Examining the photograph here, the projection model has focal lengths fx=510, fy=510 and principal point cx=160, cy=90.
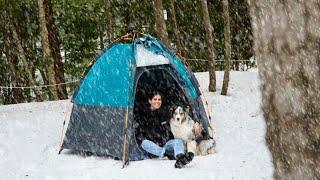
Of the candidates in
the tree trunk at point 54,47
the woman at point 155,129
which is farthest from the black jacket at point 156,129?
the tree trunk at point 54,47

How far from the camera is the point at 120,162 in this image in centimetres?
694

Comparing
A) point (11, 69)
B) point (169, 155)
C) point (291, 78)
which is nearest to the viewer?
point (291, 78)

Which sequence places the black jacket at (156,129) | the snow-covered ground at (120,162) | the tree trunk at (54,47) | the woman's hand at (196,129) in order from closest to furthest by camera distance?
the snow-covered ground at (120,162) → the woman's hand at (196,129) → the black jacket at (156,129) → the tree trunk at (54,47)

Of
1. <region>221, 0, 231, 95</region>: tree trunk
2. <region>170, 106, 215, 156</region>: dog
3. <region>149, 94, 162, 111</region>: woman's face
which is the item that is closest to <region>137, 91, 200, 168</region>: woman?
<region>149, 94, 162, 111</region>: woman's face

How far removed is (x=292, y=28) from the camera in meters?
0.92

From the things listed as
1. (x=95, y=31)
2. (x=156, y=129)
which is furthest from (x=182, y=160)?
(x=95, y=31)

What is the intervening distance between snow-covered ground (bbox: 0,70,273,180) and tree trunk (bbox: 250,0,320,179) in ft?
11.3

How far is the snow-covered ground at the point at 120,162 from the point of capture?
615 cm

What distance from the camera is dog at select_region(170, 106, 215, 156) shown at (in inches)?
269

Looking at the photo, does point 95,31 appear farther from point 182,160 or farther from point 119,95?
point 182,160

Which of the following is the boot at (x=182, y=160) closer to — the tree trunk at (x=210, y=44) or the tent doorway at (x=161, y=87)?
the tent doorway at (x=161, y=87)

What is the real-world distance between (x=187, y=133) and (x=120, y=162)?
3.26 feet

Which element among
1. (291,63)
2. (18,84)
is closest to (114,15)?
(18,84)

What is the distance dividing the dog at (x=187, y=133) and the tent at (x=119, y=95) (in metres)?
0.56
